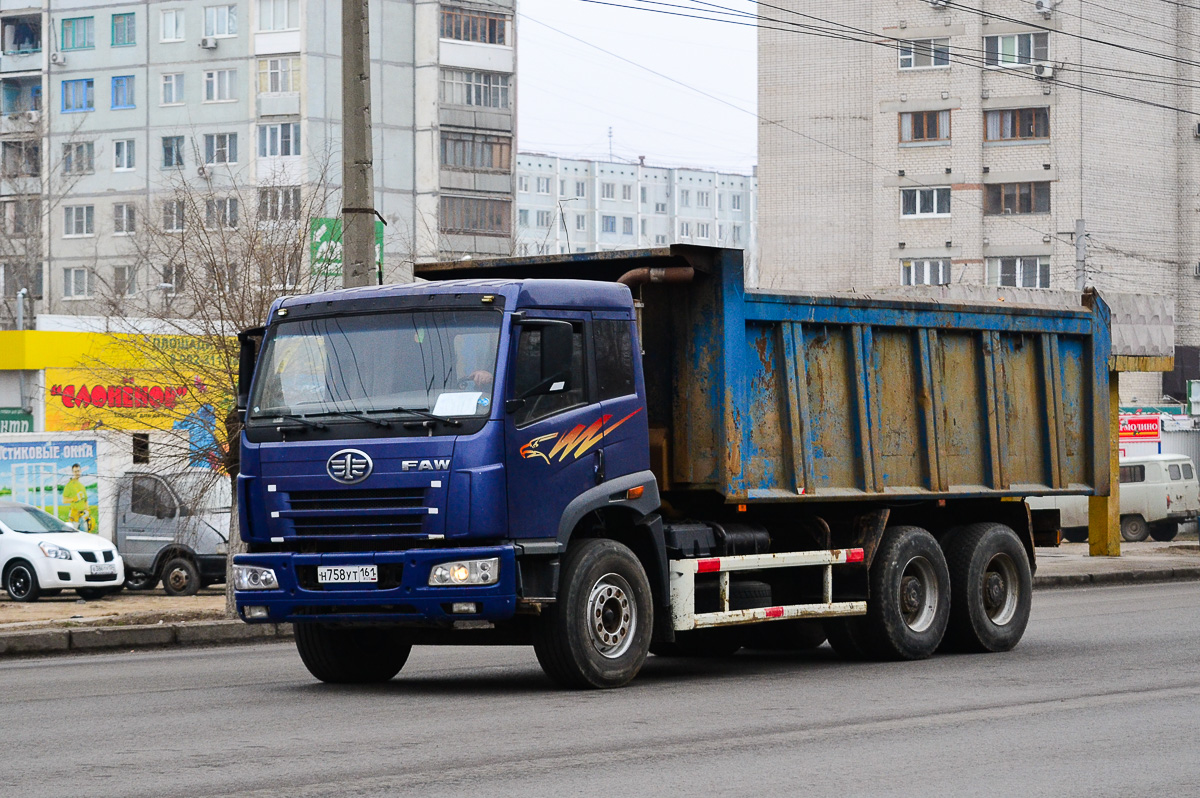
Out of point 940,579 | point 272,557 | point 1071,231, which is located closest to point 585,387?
point 272,557

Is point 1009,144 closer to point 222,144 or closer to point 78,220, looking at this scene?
point 222,144

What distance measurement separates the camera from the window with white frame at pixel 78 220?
83.4 meters

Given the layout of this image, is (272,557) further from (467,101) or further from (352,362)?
(467,101)

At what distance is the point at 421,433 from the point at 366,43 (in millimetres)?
7319

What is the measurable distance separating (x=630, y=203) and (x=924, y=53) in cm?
9374

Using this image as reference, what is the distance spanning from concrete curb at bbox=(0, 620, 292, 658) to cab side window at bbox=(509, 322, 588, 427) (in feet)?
20.9

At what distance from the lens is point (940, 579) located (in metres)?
14.4

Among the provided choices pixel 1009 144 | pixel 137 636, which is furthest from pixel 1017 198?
pixel 137 636

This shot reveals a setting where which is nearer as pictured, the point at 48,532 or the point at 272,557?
the point at 272,557

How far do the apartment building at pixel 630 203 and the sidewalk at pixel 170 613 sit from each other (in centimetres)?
12126

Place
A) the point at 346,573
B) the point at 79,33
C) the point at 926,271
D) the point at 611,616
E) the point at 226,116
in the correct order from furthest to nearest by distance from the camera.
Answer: the point at 79,33 < the point at 226,116 < the point at 926,271 < the point at 611,616 < the point at 346,573

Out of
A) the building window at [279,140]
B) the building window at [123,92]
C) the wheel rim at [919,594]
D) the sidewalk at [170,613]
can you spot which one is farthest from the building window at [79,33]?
the wheel rim at [919,594]

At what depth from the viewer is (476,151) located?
80.8 meters

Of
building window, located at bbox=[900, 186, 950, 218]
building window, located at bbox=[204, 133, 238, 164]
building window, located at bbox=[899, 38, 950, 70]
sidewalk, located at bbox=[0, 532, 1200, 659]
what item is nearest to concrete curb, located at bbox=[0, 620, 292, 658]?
sidewalk, located at bbox=[0, 532, 1200, 659]
